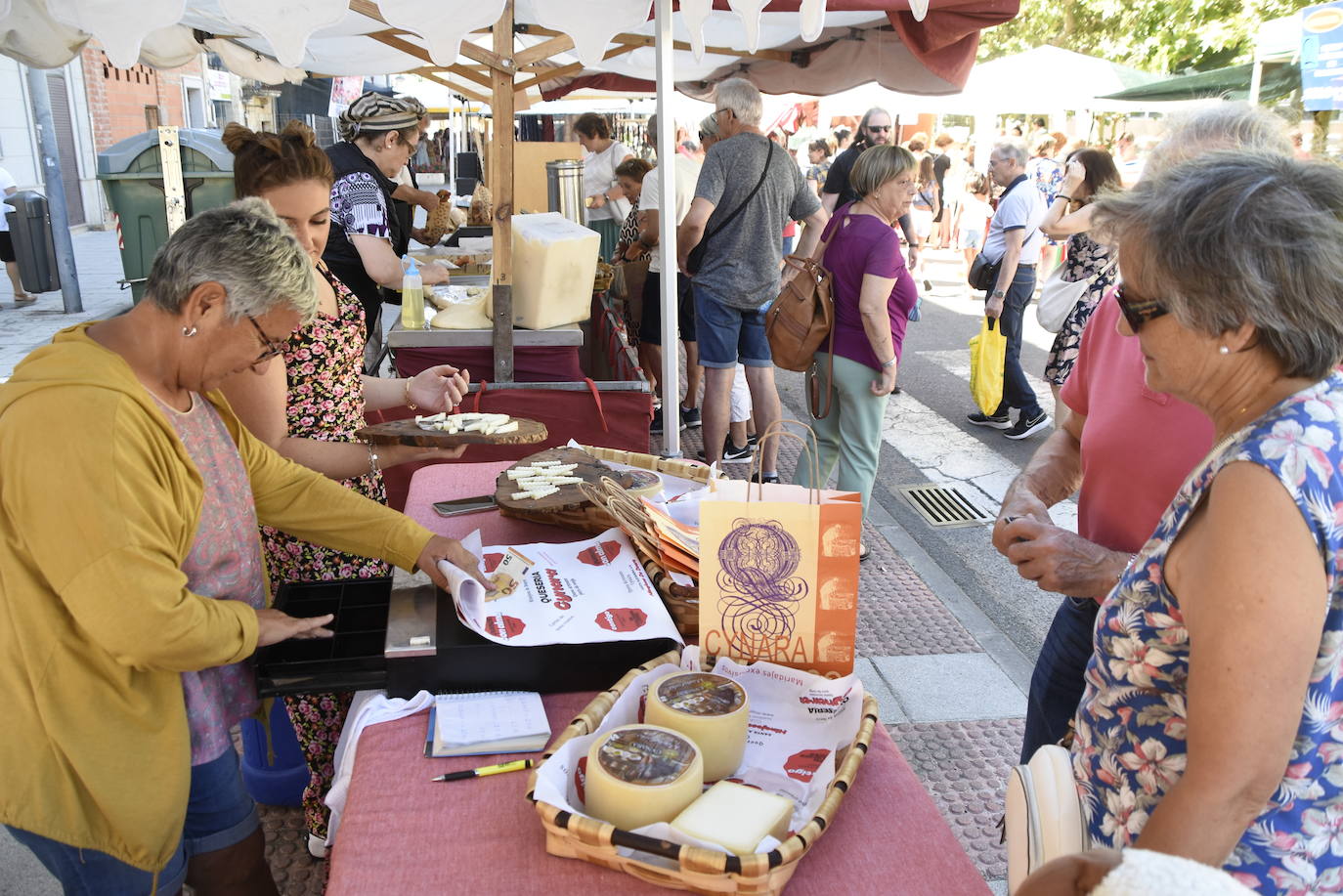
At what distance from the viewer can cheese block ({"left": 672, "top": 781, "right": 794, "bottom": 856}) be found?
114 cm

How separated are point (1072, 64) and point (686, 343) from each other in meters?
9.43

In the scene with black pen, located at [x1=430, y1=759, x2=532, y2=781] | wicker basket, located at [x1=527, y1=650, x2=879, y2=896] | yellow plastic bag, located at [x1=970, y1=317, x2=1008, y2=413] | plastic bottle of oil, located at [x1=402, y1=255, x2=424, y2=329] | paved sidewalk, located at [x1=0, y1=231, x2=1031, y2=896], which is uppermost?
plastic bottle of oil, located at [x1=402, y1=255, x2=424, y2=329]

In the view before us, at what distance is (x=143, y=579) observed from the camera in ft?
4.47

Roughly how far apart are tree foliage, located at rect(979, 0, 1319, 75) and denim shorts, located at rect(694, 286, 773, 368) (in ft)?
49.3

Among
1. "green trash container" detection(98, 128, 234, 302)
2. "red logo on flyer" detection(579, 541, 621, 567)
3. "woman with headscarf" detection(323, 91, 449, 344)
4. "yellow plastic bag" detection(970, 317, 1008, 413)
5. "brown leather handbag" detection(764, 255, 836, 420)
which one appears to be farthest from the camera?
"green trash container" detection(98, 128, 234, 302)

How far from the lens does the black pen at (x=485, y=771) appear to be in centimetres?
139

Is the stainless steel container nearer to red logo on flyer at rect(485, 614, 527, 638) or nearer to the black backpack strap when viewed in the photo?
the black backpack strap

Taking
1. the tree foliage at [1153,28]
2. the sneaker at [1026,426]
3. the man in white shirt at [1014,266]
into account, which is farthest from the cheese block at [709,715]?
the tree foliage at [1153,28]

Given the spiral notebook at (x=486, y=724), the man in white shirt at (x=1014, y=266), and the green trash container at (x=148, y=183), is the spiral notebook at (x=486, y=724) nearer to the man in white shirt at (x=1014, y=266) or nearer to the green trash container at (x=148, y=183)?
the man in white shirt at (x=1014, y=266)

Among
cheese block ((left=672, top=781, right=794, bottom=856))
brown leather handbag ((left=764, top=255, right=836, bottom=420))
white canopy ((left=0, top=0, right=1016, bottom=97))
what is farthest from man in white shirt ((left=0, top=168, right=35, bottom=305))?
cheese block ((left=672, top=781, right=794, bottom=856))

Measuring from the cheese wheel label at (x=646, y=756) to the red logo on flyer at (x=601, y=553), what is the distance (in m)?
0.66

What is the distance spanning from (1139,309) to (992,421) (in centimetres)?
577

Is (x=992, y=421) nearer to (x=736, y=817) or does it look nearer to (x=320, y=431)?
(x=320, y=431)

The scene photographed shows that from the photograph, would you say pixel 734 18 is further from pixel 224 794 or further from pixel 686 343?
pixel 224 794
